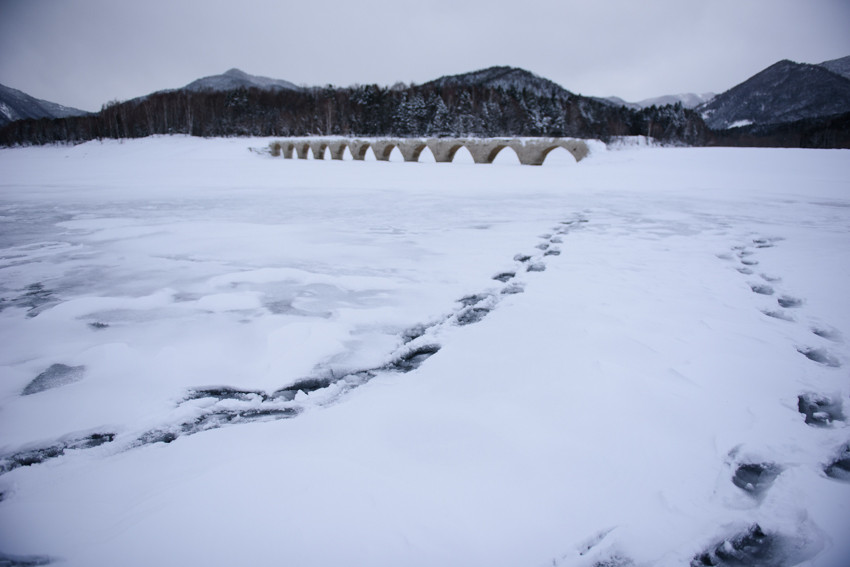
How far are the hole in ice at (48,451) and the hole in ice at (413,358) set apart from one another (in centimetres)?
95

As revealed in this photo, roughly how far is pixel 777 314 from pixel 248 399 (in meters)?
A: 2.69

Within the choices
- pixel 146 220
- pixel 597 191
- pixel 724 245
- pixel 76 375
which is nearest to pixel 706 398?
pixel 76 375

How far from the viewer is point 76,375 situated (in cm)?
163

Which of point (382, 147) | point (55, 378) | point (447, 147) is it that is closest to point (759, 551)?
point (55, 378)

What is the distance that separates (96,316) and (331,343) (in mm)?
1296

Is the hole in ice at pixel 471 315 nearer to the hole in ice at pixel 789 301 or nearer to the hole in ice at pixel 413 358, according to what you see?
the hole in ice at pixel 413 358

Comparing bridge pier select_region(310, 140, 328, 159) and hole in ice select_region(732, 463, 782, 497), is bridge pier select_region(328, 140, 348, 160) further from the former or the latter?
hole in ice select_region(732, 463, 782, 497)

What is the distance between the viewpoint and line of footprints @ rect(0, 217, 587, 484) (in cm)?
125

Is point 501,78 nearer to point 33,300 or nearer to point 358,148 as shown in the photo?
point 358,148

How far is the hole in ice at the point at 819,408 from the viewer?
143cm

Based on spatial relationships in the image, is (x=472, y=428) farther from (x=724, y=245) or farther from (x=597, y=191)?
(x=597, y=191)

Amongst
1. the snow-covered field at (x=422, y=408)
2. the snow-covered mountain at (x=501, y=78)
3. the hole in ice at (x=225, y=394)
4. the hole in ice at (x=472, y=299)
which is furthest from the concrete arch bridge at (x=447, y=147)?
the snow-covered mountain at (x=501, y=78)

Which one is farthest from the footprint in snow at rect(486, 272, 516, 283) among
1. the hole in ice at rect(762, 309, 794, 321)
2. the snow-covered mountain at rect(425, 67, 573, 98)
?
the snow-covered mountain at rect(425, 67, 573, 98)

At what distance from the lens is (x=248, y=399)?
4.99 feet
